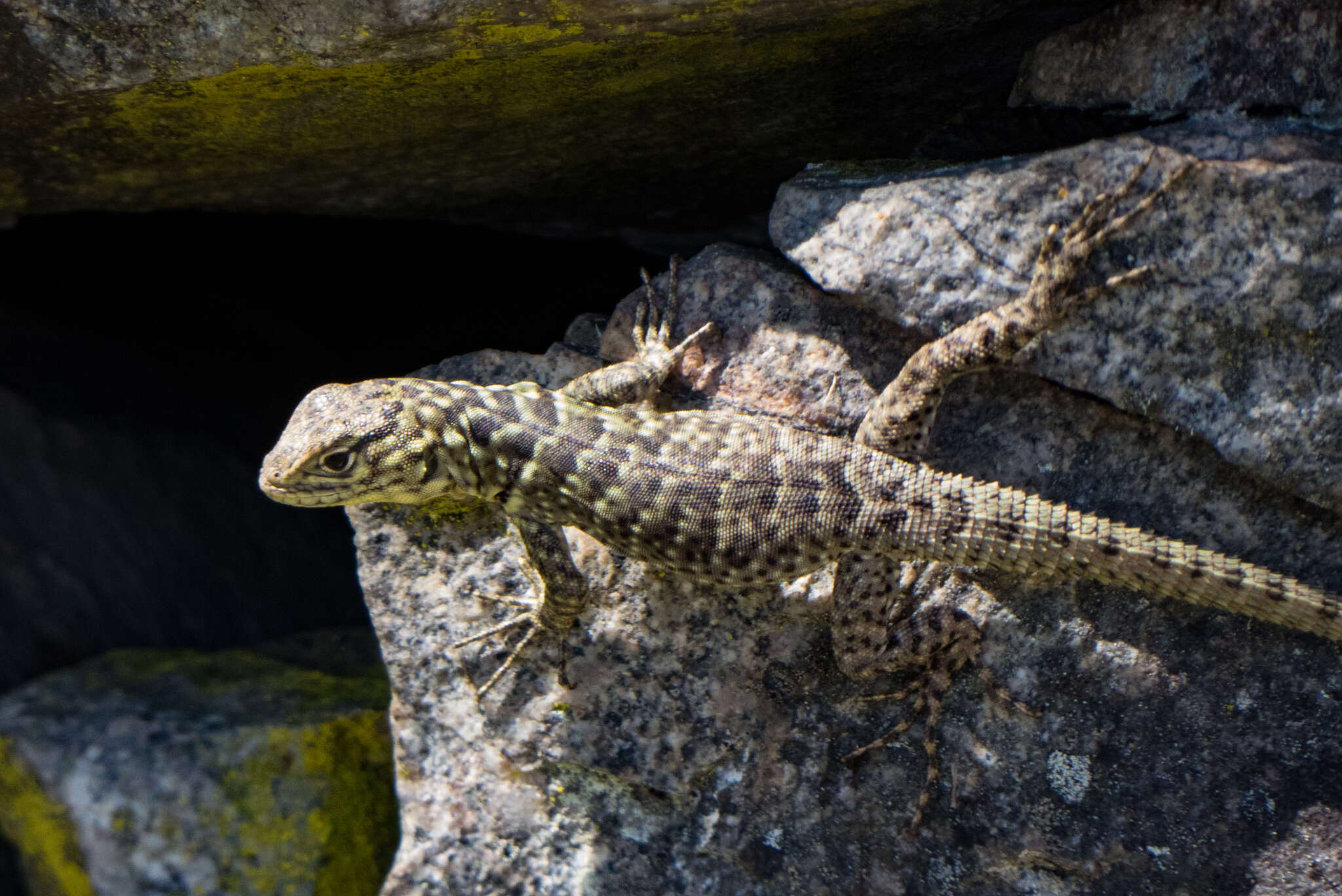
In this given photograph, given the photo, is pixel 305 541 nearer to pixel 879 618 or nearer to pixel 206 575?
pixel 206 575

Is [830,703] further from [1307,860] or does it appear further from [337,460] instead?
[337,460]

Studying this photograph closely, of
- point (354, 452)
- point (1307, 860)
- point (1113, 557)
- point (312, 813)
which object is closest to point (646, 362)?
point (354, 452)

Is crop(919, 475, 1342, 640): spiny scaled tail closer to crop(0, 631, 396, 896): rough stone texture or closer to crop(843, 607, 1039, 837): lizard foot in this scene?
crop(843, 607, 1039, 837): lizard foot

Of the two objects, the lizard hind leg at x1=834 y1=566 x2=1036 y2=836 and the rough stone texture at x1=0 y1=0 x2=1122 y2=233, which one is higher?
the rough stone texture at x1=0 y1=0 x2=1122 y2=233

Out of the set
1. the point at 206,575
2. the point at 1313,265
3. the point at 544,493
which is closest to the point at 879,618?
the point at 544,493

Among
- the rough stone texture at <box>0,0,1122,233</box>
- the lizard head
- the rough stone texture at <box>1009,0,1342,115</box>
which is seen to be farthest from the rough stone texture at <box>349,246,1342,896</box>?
the rough stone texture at <box>1009,0,1342,115</box>
